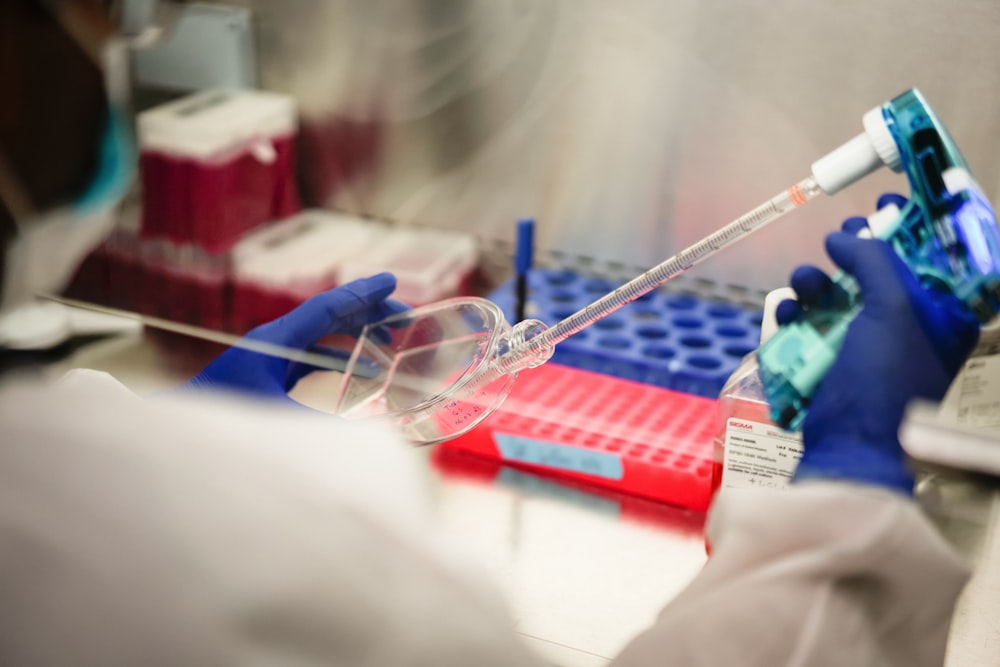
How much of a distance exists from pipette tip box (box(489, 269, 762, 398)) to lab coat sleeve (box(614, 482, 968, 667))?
0.63 meters

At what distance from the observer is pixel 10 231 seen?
1151mm

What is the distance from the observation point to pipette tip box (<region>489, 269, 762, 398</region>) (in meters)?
1.36

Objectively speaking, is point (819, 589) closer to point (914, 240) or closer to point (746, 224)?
point (914, 240)

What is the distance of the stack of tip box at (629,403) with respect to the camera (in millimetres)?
1270

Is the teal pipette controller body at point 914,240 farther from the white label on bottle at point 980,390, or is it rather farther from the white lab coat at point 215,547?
the white lab coat at point 215,547

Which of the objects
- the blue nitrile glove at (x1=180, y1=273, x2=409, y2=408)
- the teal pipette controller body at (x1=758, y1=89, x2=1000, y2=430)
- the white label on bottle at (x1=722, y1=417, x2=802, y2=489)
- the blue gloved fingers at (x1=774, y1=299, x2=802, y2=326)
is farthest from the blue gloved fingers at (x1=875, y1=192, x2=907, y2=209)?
the blue nitrile glove at (x1=180, y1=273, x2=409, y2=408)

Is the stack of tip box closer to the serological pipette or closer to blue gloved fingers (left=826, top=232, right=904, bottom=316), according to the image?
the serological pipette

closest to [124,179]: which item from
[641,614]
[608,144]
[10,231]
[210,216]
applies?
[210,216]

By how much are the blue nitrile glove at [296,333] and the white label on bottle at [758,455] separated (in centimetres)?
47

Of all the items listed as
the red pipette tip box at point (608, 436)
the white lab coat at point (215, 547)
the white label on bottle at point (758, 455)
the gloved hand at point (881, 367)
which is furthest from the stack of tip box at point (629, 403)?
the white lab coat at point (215, 547)

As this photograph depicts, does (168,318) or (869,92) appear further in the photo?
(168,318)

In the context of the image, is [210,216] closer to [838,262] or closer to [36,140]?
[36,140]

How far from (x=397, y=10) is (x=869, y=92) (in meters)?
0.77

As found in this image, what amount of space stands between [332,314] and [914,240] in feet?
2.22
